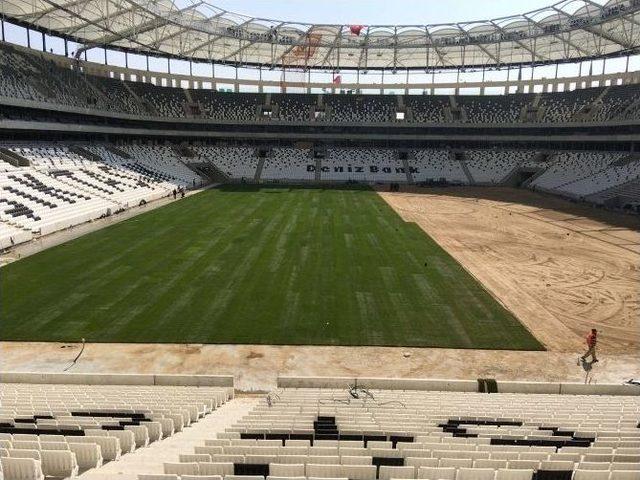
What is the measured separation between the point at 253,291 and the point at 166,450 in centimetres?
1430

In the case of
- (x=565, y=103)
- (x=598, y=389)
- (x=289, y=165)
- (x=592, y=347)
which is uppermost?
(x=565, y=103)

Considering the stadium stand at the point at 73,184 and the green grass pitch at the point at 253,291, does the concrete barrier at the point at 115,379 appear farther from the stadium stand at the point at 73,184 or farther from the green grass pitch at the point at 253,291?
the stadium stand at the point at 73,184

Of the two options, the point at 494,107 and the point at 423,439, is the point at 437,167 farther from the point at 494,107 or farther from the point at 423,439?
the point at 423,439

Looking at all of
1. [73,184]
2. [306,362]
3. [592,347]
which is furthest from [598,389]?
[73,184]

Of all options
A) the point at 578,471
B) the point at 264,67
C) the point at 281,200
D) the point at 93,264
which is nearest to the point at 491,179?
the point at 281,200

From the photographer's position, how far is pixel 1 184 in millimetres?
37281

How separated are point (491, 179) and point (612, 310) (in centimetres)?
5653

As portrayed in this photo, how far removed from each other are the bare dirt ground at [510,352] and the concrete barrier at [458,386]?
48.8 inches

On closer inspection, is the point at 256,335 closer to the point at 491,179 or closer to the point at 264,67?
the point at 491,179

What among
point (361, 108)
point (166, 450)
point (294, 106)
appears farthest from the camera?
point (361, 108)

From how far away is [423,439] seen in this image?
811 cm

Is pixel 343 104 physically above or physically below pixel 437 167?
above

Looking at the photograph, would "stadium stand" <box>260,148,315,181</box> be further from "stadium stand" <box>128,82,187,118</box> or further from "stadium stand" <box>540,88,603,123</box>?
"stadium stand" <box>540,88,603,123</box>

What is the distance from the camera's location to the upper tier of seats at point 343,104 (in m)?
66.6
